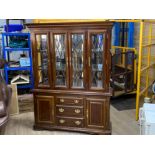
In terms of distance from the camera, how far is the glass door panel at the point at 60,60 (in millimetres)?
2958

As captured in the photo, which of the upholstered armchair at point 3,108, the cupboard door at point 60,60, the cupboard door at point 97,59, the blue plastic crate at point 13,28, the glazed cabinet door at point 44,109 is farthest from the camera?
the blue plastic crate at point 13,28

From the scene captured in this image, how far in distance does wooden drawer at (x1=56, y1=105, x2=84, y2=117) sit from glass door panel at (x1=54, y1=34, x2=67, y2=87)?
347 mm

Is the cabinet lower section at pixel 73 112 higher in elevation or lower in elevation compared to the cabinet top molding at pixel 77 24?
lower

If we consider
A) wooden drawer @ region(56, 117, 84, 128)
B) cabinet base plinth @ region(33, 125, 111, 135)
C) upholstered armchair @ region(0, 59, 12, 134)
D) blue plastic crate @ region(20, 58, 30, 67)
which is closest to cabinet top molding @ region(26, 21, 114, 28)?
upholstered armchair @ region(0, 59, 12, 134)

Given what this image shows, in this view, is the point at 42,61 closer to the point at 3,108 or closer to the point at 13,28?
the point at 3,108

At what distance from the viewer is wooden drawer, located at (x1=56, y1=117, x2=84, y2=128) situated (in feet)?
10.3

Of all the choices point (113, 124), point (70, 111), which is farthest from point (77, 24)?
point (113, 124)

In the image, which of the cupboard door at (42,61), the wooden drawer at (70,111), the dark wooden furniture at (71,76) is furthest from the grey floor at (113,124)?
the cupboard door at (42,61)

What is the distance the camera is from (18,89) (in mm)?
4078

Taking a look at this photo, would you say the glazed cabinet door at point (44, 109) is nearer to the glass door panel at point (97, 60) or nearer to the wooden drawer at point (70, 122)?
the wooden drawer at point (70, 122)

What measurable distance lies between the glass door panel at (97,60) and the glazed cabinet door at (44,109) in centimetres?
70
